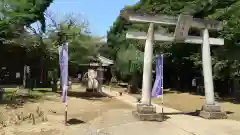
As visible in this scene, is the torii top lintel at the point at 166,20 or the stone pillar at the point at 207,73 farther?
the stone pillar at the point at 207,73

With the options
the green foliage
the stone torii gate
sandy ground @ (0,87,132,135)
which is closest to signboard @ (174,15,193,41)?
the stone torii gate

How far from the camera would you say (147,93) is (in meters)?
14.6

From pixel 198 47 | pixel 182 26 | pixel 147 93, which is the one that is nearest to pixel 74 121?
pixel 147 93

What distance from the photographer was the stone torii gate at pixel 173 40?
14.5 m

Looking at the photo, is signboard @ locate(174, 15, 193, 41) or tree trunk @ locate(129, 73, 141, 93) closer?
signboard @ locate(174, 15, 193, 41)

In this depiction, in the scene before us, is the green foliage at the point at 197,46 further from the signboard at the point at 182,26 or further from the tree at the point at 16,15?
the tree at the point at 16,15

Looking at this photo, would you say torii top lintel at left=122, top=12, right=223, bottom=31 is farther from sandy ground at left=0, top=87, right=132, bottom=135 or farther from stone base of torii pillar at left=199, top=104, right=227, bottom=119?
sandy ground at left=0, top=87, right=132, bottom=135

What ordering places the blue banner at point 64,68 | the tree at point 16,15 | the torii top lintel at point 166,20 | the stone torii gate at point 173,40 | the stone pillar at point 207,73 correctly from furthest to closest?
1. the tree at point 16,15
2. the stone pillar at point 207,73
3. the torii top lintel at point 166,20
4. the stone torii gate at point 173,40
5. the blue banner at point 64,68

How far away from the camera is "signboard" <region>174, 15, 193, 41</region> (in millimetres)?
15148

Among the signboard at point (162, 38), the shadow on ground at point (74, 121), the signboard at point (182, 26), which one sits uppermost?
the signboard at point (182, 26)

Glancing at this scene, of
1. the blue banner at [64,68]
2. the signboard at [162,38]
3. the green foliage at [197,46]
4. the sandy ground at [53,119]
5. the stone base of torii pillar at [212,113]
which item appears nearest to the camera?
the sandy ground at [53,119]

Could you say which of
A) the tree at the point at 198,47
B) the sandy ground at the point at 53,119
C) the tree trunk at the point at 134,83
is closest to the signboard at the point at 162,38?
the tree at the point at 198,47

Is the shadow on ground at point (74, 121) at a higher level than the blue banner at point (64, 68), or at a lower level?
lower

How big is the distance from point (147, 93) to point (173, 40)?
2788 mm
